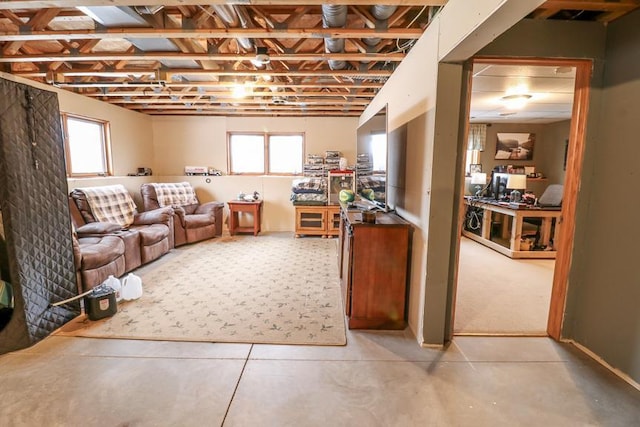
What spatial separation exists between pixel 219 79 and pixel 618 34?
383 centimetres

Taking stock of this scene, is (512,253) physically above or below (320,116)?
below

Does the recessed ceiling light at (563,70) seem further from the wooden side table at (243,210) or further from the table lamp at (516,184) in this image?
the wooden side table at (243,210)

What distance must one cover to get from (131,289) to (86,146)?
3044 mm

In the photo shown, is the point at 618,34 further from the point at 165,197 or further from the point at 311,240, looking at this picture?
the point at 165,197

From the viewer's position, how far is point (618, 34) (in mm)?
2061

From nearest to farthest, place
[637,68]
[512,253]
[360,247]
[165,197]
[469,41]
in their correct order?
[469,41] < [637,68] < [360,247] < [512,253] < [165,197]

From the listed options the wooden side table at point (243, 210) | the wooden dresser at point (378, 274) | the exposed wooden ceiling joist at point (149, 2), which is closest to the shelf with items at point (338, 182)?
the wooden side table at point (243, 210)

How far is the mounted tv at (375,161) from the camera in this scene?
3264 millimetres

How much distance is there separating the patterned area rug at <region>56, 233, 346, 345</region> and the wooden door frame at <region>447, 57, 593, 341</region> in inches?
47.9

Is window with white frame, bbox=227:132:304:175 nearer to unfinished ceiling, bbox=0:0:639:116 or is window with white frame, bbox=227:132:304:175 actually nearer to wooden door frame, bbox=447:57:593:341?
unfinished ceiling, bbox=0:0:639:116

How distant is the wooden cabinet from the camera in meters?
5.68

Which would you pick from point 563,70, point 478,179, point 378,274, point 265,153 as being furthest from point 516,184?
point 265,153

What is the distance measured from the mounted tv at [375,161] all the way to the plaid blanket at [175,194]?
139 inches

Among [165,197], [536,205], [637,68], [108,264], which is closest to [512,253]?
[536,205]
